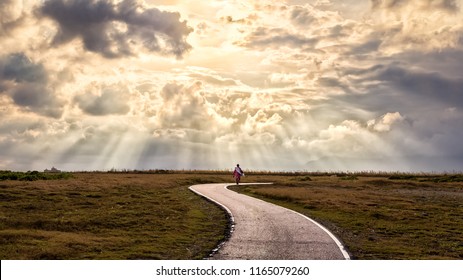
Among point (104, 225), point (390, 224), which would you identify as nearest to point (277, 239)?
point (104, 225)

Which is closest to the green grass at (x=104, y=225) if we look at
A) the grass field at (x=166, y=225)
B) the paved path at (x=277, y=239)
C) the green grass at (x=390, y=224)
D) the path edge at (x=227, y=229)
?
the grass field at (x=166, y=225)

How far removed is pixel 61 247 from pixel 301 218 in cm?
1492

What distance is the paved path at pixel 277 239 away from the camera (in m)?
17.9

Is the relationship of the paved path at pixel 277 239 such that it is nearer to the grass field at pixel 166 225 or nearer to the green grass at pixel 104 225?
the grass field at pixel 166 225

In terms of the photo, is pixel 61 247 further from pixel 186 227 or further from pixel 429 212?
pixel 429 212

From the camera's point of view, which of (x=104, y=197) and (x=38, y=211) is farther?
(x=104, y=197)

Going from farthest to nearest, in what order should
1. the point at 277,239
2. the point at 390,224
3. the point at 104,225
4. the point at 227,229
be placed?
the point at 390,224
the point at 104,225
the point at 227,229
the point at 277,239

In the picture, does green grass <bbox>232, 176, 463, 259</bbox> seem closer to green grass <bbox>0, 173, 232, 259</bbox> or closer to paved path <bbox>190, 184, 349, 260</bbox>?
paved path <bbox>190, 184, 349, 260</bbox>

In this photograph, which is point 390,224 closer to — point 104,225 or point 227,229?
point 227,229

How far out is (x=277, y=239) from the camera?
21156mm

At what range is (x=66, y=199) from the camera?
40906 millimetres

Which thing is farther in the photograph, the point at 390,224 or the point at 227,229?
the point at 390,224

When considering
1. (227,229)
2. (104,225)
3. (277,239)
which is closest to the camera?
(277,239)
